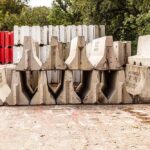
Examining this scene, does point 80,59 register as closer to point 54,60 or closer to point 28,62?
point 54,60

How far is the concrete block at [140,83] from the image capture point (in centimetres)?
810

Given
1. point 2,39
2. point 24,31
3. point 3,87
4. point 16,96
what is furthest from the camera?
point 2,39

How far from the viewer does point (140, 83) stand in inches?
334

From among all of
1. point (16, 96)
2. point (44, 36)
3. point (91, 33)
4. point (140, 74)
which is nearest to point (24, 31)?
point (44, 36)

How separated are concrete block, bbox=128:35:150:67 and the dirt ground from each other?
3.95 ft

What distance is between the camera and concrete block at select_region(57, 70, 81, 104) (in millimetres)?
8000

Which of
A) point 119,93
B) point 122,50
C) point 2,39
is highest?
point 2,39

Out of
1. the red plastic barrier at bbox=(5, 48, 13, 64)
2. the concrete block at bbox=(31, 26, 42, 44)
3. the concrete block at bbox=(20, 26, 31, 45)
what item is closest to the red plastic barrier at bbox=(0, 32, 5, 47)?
the red plastic barrier at bbox=(5, 48, 13, 64)

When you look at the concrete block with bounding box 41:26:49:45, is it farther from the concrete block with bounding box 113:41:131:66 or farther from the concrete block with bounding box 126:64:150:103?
the concrete block with bounding box 126:64:150:103

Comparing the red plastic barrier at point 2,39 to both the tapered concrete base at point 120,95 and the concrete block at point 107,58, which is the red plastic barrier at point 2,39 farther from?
the tapered concrete base at point 120,95

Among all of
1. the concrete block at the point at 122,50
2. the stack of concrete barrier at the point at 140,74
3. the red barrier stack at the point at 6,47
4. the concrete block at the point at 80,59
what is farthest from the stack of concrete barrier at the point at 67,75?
the red barrier stack at the point at 6,47

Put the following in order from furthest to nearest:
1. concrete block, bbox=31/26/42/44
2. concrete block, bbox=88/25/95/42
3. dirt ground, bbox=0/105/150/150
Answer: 1. concrete block, bbox=88/25/95/42
2. concrete block, bbox=31/26/42/44
3. dirt ground, bbox=0/105/150/150

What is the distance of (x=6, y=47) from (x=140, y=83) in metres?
7.73

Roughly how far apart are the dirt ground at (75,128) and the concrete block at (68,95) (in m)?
0.32
